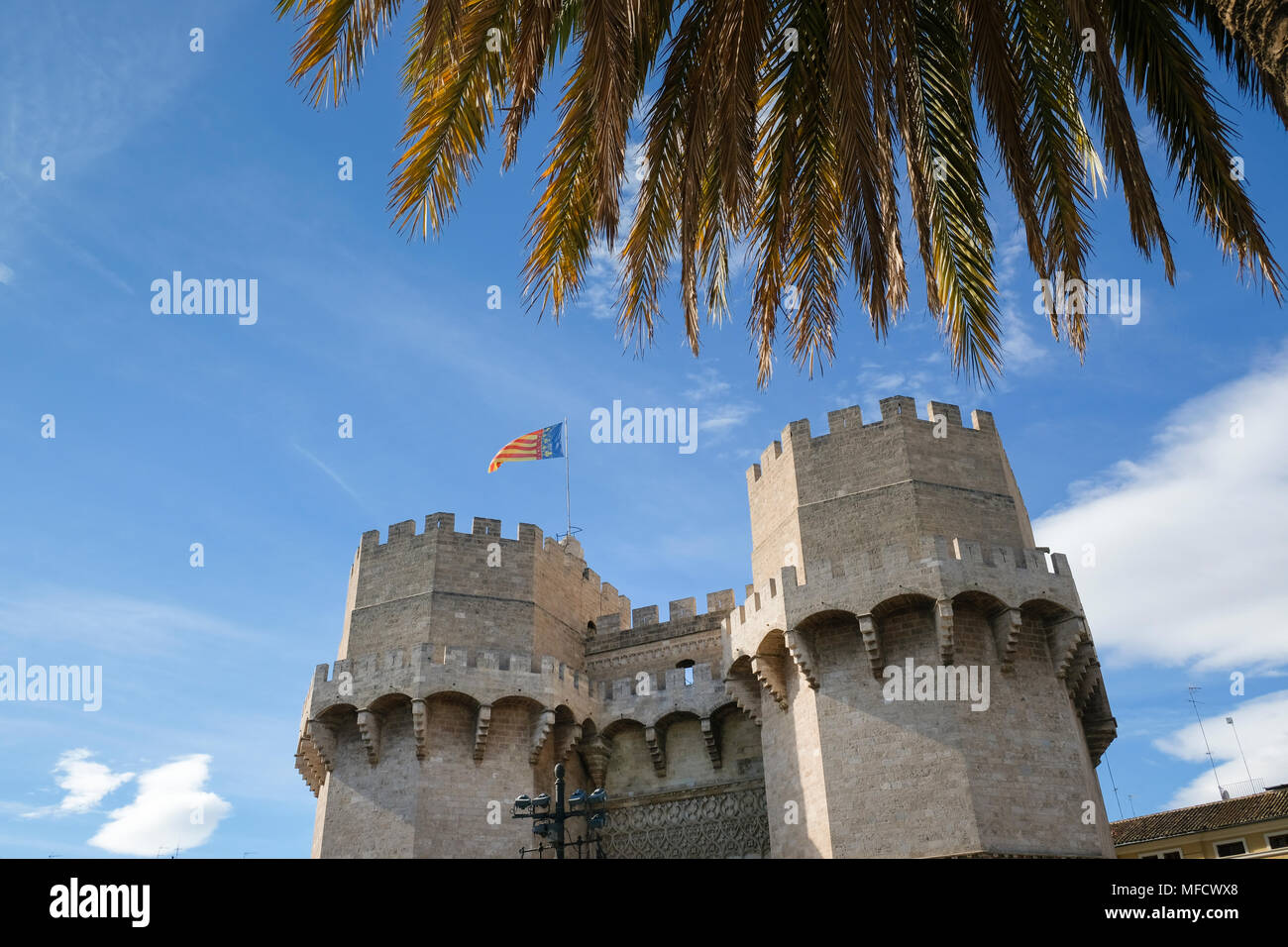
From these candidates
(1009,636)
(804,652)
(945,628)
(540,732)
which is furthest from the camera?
(540,732)

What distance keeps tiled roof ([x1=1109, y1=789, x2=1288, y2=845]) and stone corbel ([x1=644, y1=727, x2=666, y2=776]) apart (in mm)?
17467

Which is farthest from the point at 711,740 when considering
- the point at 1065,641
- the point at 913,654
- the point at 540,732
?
the point at 1065,641

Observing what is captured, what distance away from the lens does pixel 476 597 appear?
75.3 feet

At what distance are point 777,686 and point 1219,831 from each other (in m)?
19.2

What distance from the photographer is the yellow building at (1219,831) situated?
30.1 meters

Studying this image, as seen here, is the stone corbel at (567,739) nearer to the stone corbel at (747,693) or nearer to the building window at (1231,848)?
the stone corbel at (747,693)

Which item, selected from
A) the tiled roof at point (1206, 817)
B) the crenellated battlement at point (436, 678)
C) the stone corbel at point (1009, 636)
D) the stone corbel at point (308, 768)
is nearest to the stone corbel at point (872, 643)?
the stone corbel at point (1009, 636)

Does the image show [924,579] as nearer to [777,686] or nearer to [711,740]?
[777,686]

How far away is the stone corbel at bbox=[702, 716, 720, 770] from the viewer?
21.8 m

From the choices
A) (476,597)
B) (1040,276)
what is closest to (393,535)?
(476,597)

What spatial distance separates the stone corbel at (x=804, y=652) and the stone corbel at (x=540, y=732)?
17.8 ft

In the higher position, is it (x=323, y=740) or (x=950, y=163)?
(x=950, y=163)

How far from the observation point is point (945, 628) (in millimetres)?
18328
